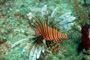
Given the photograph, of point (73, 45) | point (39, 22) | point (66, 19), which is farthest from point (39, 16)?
point (73, 45)

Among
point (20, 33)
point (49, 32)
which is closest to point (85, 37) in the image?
point (49, 32)

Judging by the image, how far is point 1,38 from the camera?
375 centimetres

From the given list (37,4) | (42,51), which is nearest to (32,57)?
(42,51)

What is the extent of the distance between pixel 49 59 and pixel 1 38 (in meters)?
1.59

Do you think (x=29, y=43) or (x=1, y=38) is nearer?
(x=29, y=43)

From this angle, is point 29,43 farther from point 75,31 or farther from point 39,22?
point 75,31

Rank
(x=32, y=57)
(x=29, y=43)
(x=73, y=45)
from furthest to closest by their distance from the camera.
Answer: (x=73, y=45)
(x=29, y=43)
(x=32, y=57)

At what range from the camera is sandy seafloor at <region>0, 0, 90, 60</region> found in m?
3.37

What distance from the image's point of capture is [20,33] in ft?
12.9

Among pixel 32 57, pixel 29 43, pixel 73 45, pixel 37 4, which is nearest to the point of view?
pixel 32 57

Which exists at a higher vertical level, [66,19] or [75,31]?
[66,19]

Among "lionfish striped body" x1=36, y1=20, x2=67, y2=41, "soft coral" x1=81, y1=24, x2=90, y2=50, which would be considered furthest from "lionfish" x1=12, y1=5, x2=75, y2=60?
"soft coral" x1=81, y1=24, x2=90, y2=50

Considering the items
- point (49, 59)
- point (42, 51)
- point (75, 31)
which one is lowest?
point (49, 59)

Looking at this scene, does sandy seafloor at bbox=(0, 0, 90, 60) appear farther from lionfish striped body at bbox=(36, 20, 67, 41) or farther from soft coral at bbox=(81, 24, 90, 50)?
lionfish striped body at bbox=(36, 20, 67, 41)
